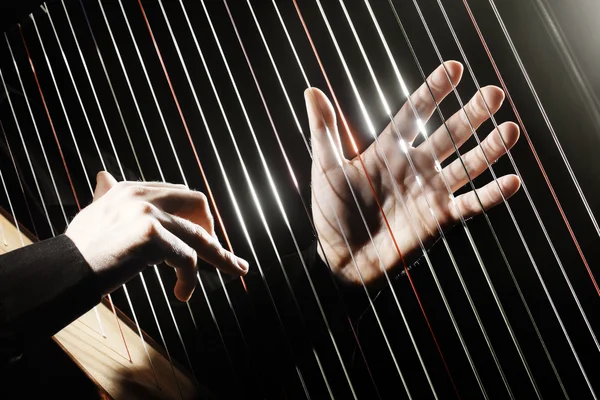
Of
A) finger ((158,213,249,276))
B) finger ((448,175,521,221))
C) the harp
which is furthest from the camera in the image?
the harp

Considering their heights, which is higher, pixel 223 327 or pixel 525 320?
pixel 223 327

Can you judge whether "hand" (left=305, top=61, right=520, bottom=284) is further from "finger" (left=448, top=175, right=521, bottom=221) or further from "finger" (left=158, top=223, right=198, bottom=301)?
"finger" (left=158, top=223, right=198, bottom=301)

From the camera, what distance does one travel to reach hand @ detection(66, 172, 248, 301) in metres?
0.88

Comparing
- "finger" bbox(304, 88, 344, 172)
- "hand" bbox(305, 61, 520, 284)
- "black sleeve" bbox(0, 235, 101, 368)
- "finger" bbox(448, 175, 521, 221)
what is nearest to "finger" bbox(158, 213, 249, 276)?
"black sleeve" bbox(0, 235, 101, 368)

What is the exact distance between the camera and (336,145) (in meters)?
1.23

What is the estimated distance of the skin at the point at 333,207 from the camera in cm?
89

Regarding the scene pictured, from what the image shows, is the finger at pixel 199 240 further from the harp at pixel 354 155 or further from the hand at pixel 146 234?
the harp at pixel 354 155

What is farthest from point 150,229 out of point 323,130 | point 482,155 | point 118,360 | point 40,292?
point 482,155

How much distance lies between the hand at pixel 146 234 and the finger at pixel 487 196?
548 millimetres

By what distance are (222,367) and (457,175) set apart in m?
0.78

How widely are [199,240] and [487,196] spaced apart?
2.17ft

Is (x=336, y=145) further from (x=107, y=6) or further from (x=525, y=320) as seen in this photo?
(x=107, y=6)

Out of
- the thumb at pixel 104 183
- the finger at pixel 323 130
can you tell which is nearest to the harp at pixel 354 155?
the finger at pixel 323 130

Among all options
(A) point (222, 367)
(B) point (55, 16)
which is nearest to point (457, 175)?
(A) point (222, 367)
